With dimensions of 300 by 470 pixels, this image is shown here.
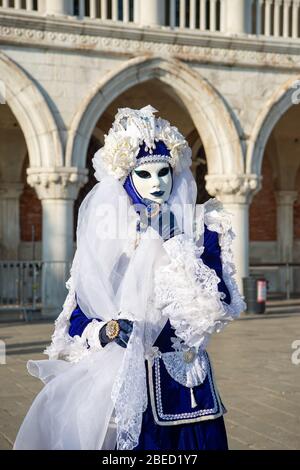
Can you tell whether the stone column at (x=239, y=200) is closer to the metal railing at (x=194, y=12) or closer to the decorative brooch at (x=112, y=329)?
the metal railing at (x=194, y=12)

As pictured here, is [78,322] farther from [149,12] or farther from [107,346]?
[149,12]

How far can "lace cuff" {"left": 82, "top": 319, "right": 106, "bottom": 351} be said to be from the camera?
3007 mm

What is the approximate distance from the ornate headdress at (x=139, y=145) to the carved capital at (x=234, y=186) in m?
8.50

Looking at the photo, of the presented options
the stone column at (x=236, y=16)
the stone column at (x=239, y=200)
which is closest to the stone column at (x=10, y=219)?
the stone column at (x=239, y=200)

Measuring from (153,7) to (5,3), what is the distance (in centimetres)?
Answer: 216

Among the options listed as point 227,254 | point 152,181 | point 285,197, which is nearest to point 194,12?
point 285,197

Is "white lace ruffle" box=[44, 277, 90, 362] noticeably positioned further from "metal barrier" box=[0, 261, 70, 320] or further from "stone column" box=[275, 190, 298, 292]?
"stone column" box=[275, 190, 298, 292]

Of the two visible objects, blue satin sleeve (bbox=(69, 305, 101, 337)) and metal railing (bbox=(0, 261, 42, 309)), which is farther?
metal railing (bbox=(0, 261, 42, 309))

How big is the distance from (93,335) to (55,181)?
8.05m

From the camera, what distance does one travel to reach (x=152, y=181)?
3244 millimetres

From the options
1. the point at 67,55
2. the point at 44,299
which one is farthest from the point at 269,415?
the point at 67,55

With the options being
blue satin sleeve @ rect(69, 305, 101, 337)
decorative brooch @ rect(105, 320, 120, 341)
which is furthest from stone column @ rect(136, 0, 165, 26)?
decorative brooch @ rect(105, 320, 120, 341)

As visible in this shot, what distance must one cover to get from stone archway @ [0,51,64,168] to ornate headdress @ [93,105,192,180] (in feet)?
24.8

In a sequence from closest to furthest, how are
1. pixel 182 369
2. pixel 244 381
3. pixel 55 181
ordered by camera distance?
pixel 182 369, pixel 244 381, pixel 55 181
